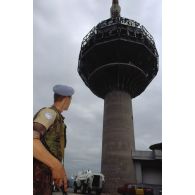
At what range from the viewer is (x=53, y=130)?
5.87 meters

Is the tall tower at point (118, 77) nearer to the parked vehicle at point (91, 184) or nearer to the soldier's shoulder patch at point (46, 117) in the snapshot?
the parked vehicle at point (91, 184)

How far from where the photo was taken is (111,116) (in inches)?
810

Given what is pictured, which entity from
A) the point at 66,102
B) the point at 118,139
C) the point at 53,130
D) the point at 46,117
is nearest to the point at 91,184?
the point at 118,139

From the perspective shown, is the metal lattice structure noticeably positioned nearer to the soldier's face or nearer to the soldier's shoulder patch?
the soldier's face

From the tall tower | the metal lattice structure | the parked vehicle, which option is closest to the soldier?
the parked vehicle

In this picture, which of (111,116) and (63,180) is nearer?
(63,180)

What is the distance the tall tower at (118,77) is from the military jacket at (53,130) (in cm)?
912

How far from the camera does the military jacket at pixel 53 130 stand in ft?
18.7

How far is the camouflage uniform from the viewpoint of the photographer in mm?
5609

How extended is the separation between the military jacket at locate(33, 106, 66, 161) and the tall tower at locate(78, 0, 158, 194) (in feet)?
29.9

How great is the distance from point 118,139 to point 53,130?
561 inches
